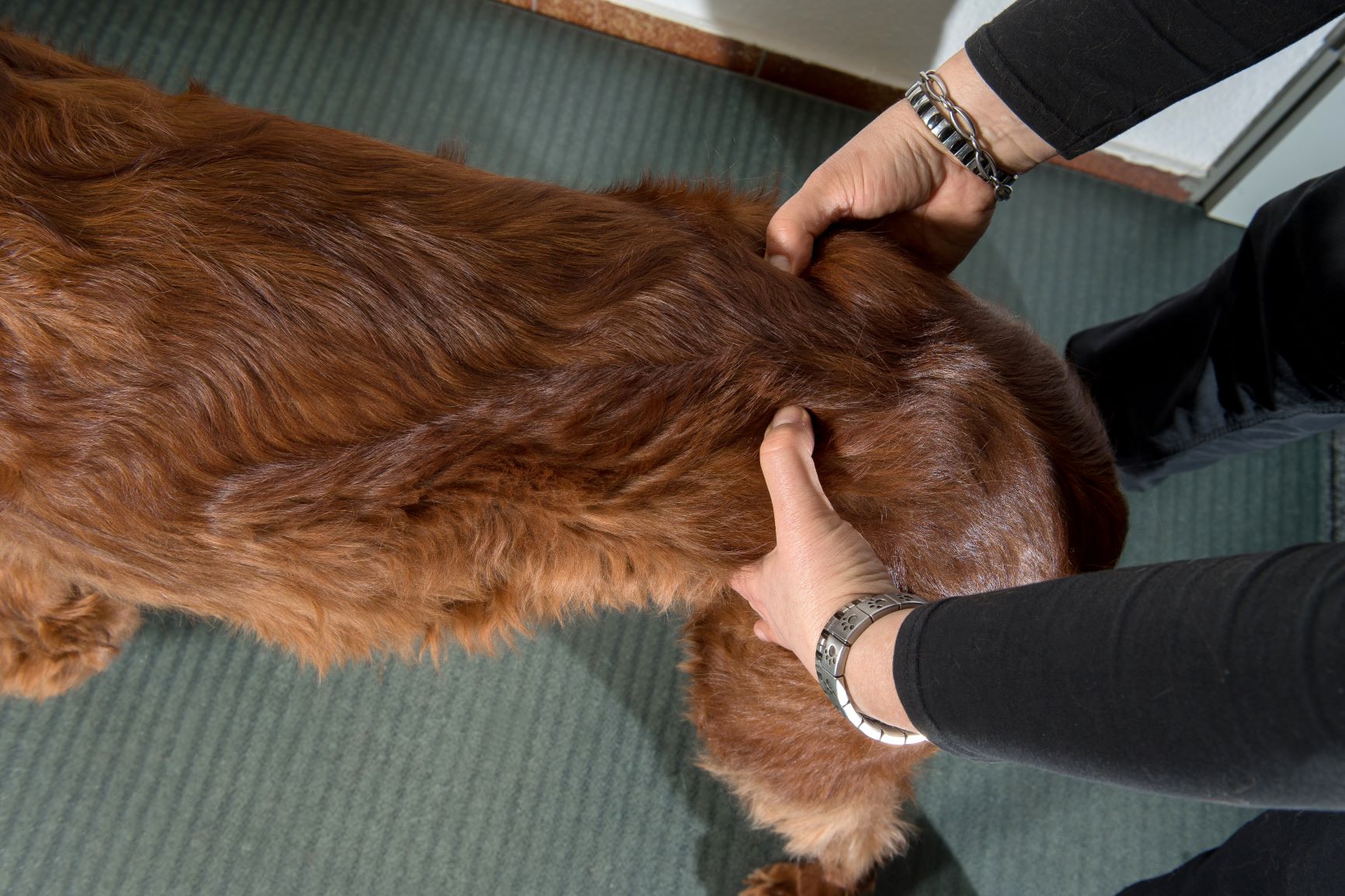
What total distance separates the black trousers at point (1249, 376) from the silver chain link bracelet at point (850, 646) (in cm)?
35

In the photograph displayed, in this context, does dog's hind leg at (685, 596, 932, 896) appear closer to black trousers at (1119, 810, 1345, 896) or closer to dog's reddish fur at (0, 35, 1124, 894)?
dog's reddish fur at (0, 35, 1124, 894)

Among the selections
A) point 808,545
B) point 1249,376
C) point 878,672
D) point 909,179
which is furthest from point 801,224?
point 1249,376

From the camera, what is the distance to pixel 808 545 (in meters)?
0.68

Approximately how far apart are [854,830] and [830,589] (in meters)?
0.49

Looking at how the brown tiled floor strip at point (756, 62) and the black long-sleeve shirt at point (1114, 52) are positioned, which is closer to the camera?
the black long-sleeve shirt at point (1114, 52)

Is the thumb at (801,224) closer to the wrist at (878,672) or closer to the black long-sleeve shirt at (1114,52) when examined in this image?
the black long-sleeve shirt at (1114,52)

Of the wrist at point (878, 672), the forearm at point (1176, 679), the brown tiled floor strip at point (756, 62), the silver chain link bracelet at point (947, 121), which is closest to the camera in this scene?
the forearm at point (1176, 679)

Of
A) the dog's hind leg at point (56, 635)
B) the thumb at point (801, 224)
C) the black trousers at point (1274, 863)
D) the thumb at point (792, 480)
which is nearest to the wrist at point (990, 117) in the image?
the thumb at point (801, 224)

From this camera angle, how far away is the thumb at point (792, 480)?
→ 677 mm

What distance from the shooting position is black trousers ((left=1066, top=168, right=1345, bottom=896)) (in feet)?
2.41

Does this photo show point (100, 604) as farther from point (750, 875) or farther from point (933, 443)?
point (933, 443)

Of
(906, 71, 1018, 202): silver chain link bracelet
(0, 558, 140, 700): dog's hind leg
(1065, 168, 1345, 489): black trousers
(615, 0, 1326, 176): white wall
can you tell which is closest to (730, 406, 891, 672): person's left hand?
(906, 71, 1018, 202): silver chain link bracelet

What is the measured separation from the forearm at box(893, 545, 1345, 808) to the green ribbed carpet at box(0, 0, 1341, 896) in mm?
767

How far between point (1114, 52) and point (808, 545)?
0.52 m
